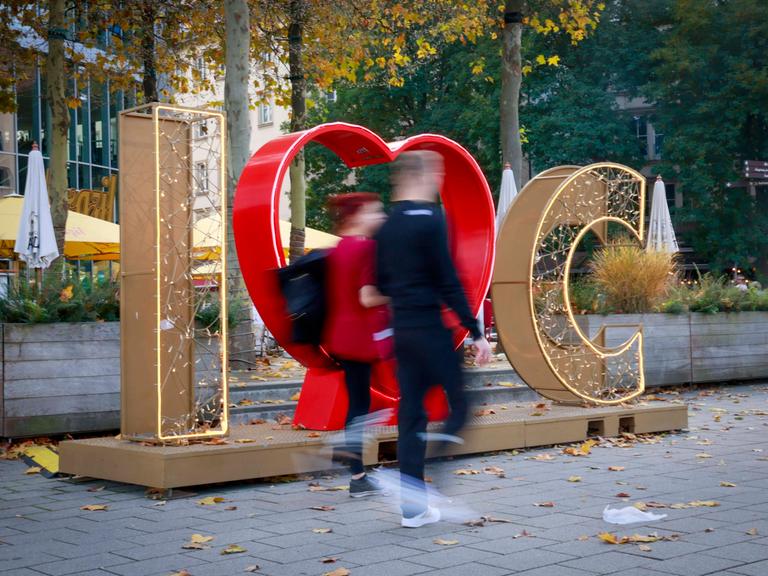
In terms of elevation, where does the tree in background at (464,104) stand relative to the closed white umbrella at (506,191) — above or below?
above

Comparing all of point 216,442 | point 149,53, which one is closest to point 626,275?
point 216,442

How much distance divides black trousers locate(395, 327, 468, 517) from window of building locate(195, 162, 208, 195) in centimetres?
302

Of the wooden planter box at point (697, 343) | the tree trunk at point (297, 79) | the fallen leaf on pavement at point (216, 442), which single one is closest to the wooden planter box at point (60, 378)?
the fallen leaf on pavement at point (216, 442)

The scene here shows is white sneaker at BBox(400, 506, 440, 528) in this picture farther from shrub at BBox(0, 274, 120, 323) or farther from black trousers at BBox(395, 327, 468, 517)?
shrub at BBox(0, 274, 120, 323)

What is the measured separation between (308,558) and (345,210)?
251 cm

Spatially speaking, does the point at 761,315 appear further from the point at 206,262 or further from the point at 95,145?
the point at 95,145

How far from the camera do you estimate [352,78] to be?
22.7m

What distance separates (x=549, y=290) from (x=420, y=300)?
518cm

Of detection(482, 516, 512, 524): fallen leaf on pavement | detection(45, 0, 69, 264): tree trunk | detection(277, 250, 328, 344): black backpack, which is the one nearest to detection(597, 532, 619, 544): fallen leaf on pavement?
detection(482, 516, 512, 524): fallen leaf on pavement

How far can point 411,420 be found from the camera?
21.5 feet

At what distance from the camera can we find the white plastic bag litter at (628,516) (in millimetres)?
6789

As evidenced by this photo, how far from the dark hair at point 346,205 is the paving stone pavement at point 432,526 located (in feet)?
5.82

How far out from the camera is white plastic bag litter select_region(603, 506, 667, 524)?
22.3 feet

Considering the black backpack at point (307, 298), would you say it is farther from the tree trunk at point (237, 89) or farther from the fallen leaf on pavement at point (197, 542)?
the tree trunk at point (237, 89)
